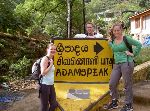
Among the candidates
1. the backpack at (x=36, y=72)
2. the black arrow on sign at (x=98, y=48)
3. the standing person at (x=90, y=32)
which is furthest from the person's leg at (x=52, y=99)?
the standing person at (x=90, y=32)

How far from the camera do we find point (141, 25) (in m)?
51.8

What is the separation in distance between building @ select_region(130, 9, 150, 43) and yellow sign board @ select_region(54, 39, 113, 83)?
39.6m

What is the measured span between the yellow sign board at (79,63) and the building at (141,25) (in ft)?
130

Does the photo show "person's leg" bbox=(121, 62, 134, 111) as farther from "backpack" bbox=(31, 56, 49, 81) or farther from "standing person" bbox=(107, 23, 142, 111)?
"backpack" bbox=(31, 56, 49, 81)

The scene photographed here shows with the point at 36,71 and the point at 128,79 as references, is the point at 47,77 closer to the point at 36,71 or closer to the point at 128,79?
the point at 36,71

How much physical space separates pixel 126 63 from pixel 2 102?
4151 millimetres

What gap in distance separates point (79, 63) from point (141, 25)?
44.9 meters

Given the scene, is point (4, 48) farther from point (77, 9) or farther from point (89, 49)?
point (77, 9)

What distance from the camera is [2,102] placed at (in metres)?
9.73

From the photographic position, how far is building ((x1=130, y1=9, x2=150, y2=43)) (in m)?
48.3

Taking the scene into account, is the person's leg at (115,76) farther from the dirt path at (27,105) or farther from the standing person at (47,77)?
the dirt path at (27,105)

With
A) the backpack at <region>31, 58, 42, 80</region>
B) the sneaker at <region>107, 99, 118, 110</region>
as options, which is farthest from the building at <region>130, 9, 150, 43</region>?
the backpack at <region>31, 58, 42, 80</region>

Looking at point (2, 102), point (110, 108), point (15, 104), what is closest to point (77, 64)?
point (110, 108)

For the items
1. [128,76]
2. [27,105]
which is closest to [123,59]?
[128,76]
